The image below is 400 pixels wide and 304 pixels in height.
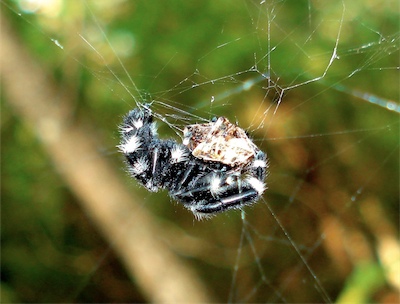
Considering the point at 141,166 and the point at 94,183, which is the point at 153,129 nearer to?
the point at 141,166

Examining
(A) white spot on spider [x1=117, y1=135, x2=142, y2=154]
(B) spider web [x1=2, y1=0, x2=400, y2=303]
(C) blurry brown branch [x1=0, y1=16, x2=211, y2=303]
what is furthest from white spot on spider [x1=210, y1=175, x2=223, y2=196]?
(C) blurry brown branch [x1=0, y1=16, x2=211, y2=303]

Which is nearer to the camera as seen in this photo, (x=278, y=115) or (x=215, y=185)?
(x=215, y=185)

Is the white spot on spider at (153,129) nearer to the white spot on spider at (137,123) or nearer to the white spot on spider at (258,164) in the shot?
the white spot on spider at (137,123)

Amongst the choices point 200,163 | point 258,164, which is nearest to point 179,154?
point 200,163

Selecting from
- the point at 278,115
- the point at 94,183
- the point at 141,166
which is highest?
the point at 278,115

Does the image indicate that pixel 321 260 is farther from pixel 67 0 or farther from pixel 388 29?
pixel 67 0

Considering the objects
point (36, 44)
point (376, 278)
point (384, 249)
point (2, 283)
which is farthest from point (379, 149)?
point (2, 283)
